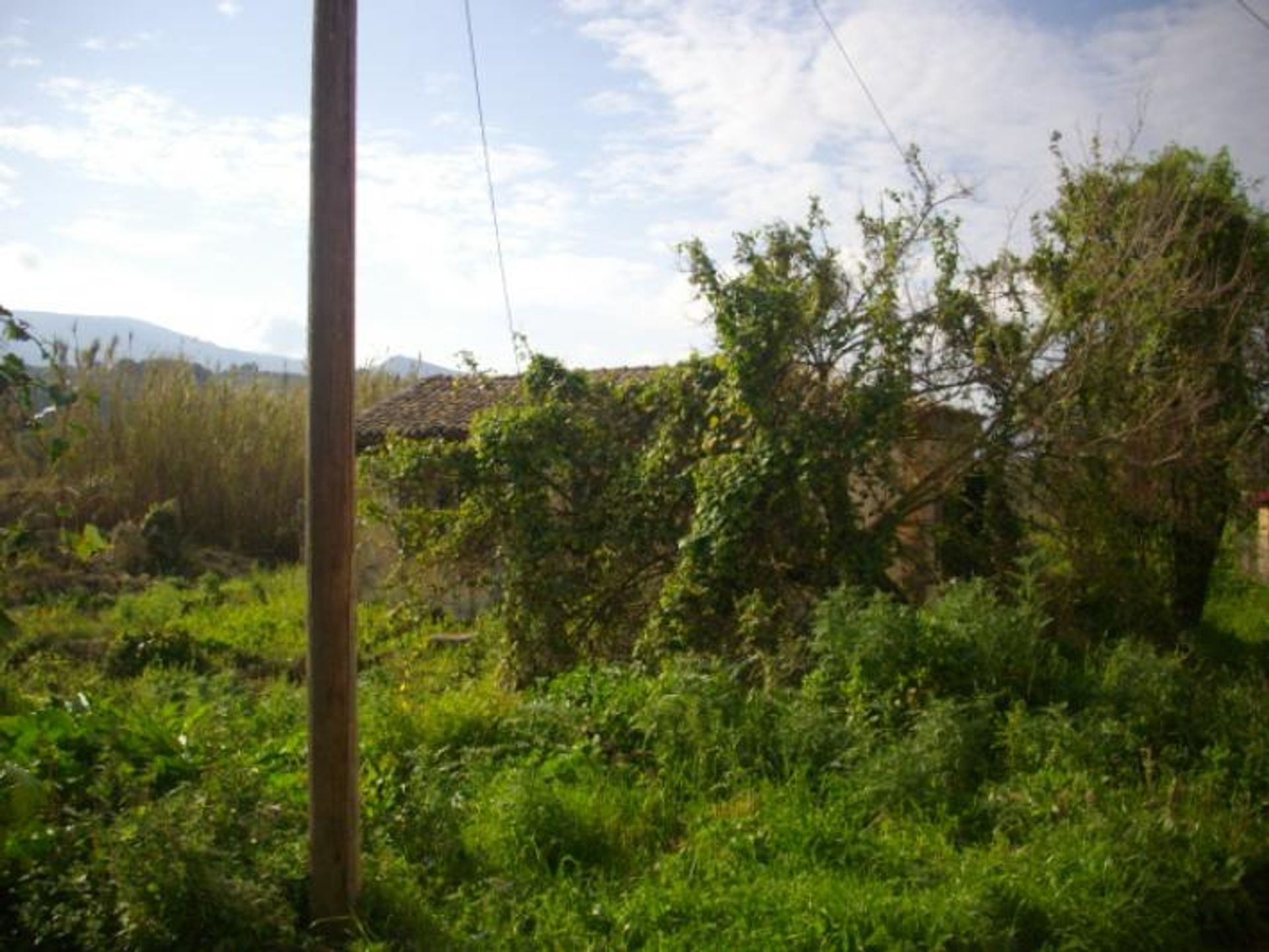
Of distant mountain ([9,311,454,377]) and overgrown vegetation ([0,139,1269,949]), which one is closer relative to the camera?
overgrown vegetation ([0,139,1269,949])

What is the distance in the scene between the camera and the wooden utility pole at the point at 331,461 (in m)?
4.61

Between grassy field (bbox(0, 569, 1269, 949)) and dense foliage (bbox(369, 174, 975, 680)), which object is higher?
dense foliage (bbox(369, 174, 975, 680))

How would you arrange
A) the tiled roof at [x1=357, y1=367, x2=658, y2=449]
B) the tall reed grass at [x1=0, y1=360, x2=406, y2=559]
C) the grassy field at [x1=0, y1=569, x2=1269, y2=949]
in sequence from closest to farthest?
the grassy field at [x1=0, y1=569, x2=1269, y2=949], the tiled roof at [x1=357, y1=367, x2=658, y2=449], the tall reed grass at [x1=0, y1=360, x2=406, y2=559]

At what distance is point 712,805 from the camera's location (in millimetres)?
6043

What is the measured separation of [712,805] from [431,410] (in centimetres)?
1175

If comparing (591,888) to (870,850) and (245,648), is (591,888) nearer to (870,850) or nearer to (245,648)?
(870,850)

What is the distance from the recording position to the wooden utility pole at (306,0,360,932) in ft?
15.1

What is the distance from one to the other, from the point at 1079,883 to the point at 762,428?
196 inches

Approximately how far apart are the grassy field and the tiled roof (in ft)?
23.9

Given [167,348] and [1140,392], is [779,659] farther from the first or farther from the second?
[167,348]

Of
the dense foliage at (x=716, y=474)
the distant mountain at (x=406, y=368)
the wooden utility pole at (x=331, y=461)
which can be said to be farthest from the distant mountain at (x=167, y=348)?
the wooden utility pole at (x=331, y=461)

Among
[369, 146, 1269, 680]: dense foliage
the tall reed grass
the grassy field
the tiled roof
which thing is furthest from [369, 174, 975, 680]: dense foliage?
the tall reed grass

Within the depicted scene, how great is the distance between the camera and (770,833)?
215 inches

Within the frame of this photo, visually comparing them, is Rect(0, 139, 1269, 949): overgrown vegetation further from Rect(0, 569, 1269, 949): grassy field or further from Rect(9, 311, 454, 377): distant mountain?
Rect(9, 311, 454, 377): distant mountain
